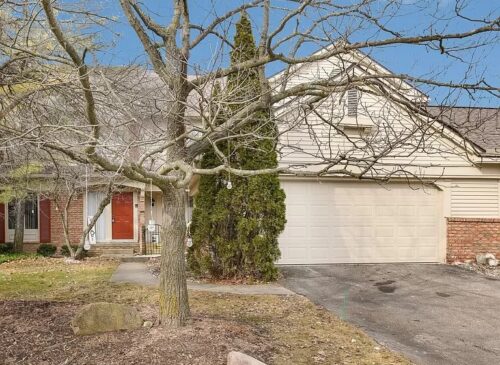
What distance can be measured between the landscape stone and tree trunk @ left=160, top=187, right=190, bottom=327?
0.40m

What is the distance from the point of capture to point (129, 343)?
5.30 metres

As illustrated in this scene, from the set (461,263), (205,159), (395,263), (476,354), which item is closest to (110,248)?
(205,159)

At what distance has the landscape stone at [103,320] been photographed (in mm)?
5715

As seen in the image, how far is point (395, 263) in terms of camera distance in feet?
41.2

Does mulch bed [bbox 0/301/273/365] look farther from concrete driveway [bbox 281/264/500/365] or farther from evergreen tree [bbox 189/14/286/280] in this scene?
evergreen tree [bbox 189/14/286/280]

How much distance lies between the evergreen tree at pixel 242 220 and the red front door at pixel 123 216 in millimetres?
9248

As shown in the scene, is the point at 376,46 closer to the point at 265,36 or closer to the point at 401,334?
the point at 265,36

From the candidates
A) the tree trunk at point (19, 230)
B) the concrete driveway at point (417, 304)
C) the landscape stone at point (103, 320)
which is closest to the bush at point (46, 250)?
the tree trunk at point (19, 230)

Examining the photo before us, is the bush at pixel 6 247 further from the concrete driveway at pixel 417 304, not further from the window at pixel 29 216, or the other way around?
the concrete driveway at pixel 417 304

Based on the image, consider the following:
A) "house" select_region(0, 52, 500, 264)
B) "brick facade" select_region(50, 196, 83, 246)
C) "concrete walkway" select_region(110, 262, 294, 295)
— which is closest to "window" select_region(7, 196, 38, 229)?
"brick facade" select_region(50, 196, 83, 246)

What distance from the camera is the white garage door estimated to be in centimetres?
1217

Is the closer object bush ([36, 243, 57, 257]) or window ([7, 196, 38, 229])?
bush ([36, 243, 57, 257])

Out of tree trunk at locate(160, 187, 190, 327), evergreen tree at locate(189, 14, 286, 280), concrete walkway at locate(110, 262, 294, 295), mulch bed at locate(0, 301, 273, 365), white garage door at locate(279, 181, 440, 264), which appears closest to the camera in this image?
mulch bed at locate(0, 301, 273, 365)

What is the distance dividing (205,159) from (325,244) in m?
4.01
